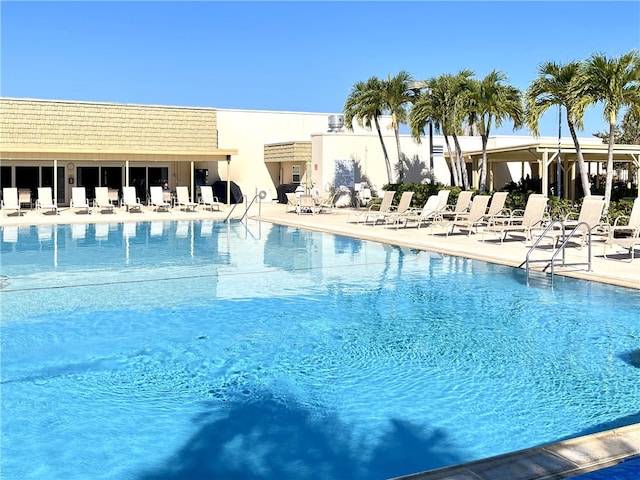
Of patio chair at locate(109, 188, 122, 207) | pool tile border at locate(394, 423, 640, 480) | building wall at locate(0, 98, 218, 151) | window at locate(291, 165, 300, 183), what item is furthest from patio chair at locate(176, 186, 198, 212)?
pool tile border at locate(394, 423, 640, 480)

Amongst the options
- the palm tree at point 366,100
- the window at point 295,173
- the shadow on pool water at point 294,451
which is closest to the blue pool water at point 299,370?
the shadow on pool water at point 294,451

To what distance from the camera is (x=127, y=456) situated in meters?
4.34

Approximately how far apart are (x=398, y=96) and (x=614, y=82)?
9.87 meters

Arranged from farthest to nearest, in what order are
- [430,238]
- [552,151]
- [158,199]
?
[158,199], [552,151], [430,238]

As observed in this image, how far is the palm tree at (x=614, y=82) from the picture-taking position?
16016 mm

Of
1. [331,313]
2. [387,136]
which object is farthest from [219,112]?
[331,313]

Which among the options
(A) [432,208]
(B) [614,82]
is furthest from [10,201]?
(B) [614,82]

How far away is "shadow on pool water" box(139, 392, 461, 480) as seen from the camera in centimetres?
412

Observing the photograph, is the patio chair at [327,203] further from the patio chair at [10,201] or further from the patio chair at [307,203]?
the patio chair at [10,201]

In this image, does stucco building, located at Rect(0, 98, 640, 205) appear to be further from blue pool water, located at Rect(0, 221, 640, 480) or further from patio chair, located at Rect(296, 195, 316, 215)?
blue pool water, located at Rect(0, 221, 640, 480)

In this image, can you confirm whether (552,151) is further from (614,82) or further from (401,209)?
(401,209)

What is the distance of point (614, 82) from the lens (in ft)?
52.3

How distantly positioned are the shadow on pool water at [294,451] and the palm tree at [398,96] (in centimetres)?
2098

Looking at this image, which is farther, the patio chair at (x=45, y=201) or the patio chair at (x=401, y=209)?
the patio chair at (x=45, y=201)
